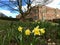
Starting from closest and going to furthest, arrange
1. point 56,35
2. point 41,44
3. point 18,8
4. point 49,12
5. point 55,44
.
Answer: point 41,44 < point 55,44 < point 56,35 < point 18,8 < point 49,12

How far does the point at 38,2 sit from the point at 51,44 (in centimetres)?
2624

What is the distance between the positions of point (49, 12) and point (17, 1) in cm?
1481

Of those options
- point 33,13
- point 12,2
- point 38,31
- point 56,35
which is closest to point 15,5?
point 12,2

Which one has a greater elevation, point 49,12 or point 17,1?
point 17,1

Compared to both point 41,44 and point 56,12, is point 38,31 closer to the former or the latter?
point 41,44

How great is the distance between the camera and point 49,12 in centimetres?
4350

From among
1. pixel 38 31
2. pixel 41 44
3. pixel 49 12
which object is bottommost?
pixel 49 12

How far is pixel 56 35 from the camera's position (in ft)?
17.6

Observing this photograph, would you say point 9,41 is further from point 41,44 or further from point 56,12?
point 56,12

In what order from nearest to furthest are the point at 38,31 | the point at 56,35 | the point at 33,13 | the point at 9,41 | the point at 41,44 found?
the point at 38,31 < the point at 9,41 < the point at 41,44 < the point at 56,35 < the point at 33,13

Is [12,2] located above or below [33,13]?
above

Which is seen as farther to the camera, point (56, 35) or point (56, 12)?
point (56, 12)

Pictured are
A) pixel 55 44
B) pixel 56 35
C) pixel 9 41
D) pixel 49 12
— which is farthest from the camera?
pixel 49 12

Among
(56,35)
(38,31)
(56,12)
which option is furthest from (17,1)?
(38,31)
